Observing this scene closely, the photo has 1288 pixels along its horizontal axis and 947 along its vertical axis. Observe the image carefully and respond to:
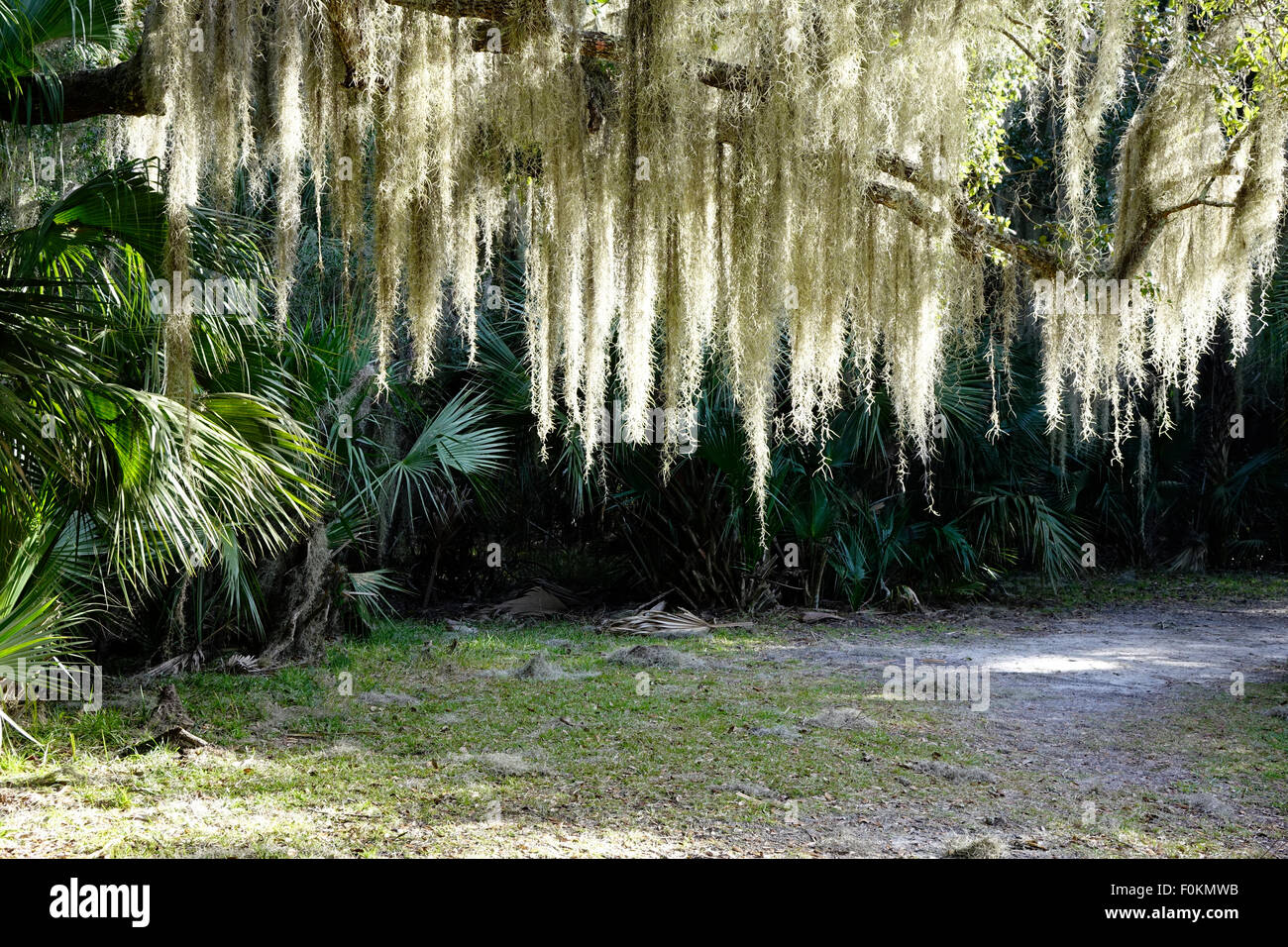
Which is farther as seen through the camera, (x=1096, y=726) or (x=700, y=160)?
(x=1096, y=726)

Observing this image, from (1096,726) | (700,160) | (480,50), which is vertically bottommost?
(1096,726)

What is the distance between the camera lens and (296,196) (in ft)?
11.8

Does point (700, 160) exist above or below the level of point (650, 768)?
above

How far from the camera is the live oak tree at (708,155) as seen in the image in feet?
11.2

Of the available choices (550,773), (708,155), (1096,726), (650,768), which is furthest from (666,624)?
(708,155)

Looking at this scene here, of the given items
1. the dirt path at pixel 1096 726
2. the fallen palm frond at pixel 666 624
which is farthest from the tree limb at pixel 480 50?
the fallen palm frond at pixel 666 624

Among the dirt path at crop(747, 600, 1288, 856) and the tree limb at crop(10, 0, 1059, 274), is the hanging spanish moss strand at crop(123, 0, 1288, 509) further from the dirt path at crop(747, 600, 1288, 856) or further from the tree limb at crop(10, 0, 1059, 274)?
the dirt path at crop(747, 600, 1288, 856)

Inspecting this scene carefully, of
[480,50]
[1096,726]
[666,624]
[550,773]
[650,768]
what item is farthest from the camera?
[666,624]

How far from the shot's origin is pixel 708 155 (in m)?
Result: 3.74

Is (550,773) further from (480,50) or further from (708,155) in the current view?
(480,50)

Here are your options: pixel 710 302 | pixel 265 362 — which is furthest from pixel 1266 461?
pixel 265 362

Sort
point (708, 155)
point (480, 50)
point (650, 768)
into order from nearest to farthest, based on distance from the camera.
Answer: point (480, 50) < point (708, 155) < point (650, 768)

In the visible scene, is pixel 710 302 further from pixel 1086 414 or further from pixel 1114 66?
pixel 1086 414

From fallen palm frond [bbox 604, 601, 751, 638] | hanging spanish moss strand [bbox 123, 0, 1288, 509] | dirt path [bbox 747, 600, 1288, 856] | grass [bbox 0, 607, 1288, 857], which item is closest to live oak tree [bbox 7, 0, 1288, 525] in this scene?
hanging spanish moss strand [bbox 123, 0, 1288, 509]
